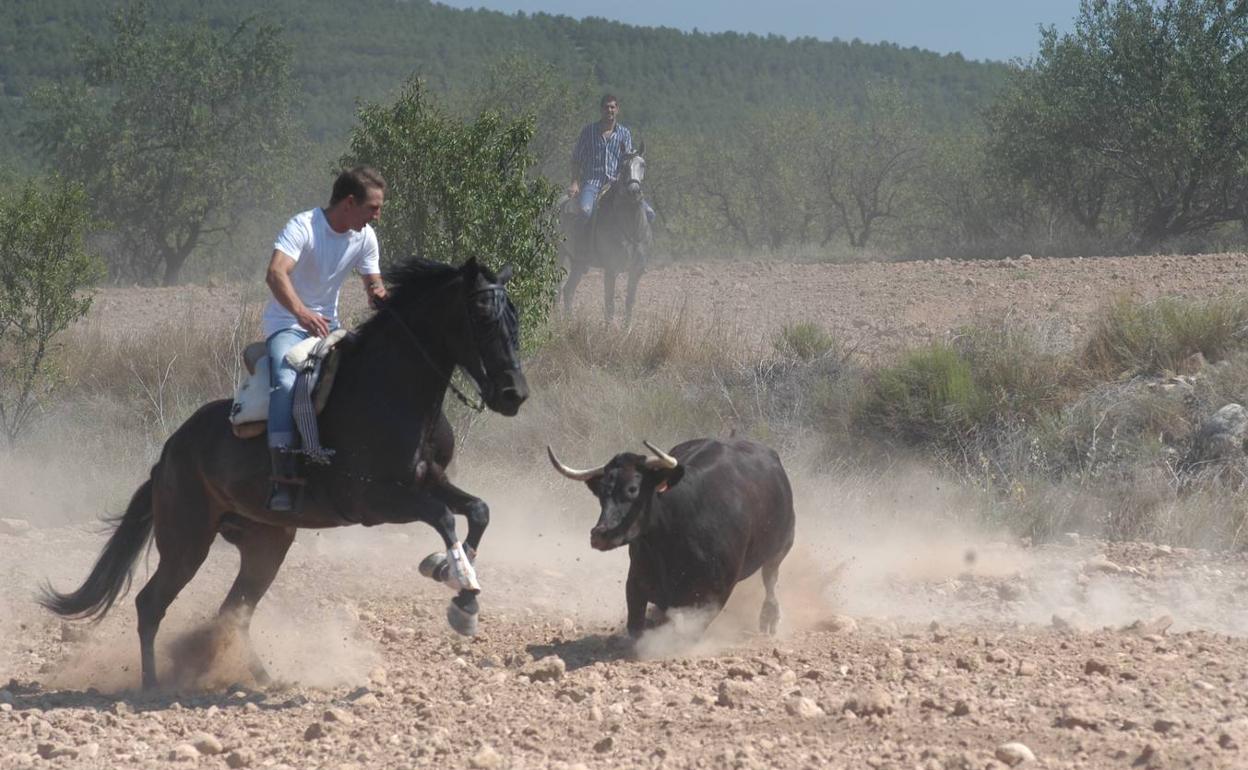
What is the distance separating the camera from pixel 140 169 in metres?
34.9

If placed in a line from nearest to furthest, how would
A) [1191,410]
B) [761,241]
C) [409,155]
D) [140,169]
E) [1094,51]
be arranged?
[409,155] → [1191,410] → [1094,51] → [140,169] → [761,241]

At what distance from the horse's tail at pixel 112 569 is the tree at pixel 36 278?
6.76m

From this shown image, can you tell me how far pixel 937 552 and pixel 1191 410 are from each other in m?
3.71

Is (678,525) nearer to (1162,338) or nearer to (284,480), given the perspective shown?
(284,480)

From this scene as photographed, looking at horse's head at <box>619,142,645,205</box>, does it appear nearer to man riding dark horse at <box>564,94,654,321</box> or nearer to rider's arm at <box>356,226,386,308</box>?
man riding dark horse at <box>564,94,654,321</box>

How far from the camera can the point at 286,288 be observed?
23.8ft

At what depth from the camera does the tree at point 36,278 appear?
1447 cm

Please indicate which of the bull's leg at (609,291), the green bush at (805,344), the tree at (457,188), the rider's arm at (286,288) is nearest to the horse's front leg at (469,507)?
the rider's arm at (286,288)

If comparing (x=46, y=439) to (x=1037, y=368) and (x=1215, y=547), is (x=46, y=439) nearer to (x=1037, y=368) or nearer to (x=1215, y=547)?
(x=1037, y=368)

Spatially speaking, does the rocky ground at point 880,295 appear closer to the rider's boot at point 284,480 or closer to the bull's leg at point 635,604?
the bull's leg at point 635,604

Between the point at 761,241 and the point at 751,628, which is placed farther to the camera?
the point at 761,241

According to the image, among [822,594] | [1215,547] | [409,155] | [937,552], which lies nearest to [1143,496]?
[1215,547]

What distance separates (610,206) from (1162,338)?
8.34m

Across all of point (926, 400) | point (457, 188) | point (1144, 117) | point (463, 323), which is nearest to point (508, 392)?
point (463, 323)
